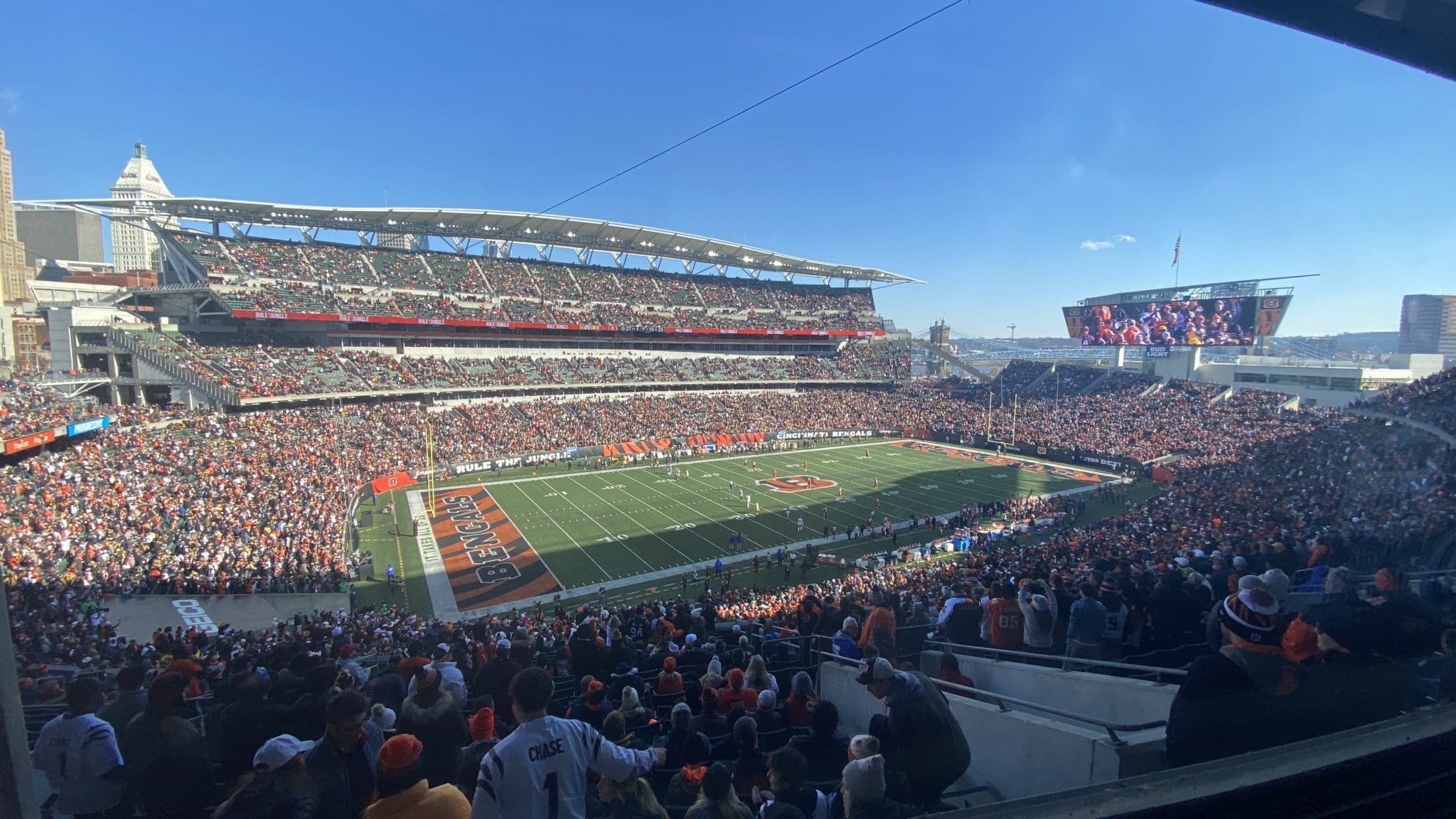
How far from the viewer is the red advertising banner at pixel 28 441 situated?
67.7ft

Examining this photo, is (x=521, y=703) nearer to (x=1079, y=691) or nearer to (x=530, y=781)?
(x=530, y=781)

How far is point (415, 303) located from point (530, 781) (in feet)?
182

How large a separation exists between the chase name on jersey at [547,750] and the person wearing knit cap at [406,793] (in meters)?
0.32

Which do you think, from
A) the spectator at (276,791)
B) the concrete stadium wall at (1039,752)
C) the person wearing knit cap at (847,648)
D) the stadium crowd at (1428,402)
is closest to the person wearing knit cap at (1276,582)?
the concrete stadium wall at (1039,752)

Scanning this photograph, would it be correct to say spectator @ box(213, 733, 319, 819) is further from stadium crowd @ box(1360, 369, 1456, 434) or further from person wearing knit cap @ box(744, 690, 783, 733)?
stadium crowd @ box(1360, 369, 1456, 434)

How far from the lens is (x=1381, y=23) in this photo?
3.24 metres

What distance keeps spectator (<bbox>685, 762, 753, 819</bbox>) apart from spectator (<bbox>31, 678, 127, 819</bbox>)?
3220 mm

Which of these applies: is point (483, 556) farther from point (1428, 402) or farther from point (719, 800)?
point (1428, 402)

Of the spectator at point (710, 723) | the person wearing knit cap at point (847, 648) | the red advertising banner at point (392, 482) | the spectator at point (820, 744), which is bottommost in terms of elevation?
the red advertising banner at point (392, 482)

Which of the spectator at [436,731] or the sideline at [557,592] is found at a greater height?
the spectator at [436,731]

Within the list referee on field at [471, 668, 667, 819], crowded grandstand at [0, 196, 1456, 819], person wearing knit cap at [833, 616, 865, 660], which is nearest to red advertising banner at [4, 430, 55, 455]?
crowded grandstand at [0, 196, 1456, 819]

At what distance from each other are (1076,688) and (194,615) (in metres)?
19.3

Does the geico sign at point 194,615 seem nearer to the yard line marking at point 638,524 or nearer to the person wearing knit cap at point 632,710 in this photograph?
the yard line marking at point 638,524

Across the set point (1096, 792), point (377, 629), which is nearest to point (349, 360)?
point (377, 629)
